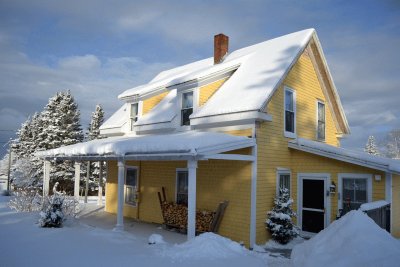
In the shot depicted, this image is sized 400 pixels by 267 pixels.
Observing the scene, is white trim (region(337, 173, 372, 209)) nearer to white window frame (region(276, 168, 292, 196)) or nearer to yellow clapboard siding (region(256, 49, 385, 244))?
yellow clapboard siding (region(256, 49, 385, 244))

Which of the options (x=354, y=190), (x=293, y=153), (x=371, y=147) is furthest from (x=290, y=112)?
(x=371, y=147)

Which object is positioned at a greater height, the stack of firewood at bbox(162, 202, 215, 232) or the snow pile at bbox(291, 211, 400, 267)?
the snow pile at bbox(291, 211, 400, 267)

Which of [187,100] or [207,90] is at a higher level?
[207,90]

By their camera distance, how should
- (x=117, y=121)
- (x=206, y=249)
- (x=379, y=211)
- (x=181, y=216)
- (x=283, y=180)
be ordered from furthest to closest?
(x=117, y=121)
(x=181, y=216)
(x=283, y=180)
(x=379, y=211)
(x=206, y=249)

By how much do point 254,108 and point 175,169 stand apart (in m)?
5.00

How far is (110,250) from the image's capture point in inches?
363

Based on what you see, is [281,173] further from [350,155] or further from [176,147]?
[176,147]

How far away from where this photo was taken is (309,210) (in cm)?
1262

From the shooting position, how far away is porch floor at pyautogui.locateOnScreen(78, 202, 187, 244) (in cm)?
1200

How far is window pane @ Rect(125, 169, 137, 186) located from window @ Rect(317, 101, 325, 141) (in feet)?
29.2

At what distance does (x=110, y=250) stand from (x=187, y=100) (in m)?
7.15

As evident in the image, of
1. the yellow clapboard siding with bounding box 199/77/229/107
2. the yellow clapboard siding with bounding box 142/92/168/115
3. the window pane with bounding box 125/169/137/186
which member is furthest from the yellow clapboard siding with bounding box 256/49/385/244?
the window pane with bounding box 125/169/137/186

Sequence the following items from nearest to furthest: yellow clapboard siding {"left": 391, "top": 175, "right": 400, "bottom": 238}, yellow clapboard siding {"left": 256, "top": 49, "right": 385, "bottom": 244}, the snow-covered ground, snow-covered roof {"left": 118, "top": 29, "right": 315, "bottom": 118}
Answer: the snow-covered ground → yellow clapboard siding {"left": 391, "top": 175, "right": 400, "bottom": 238} → yellow clapboard siding {"left": 256, "top": 49, "right": 385, "bottom": 244} → snow-covered roof {"left": 118, "top": 29, "right": 315, "bottom": 118}

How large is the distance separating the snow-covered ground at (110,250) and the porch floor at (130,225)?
0.24 feet
